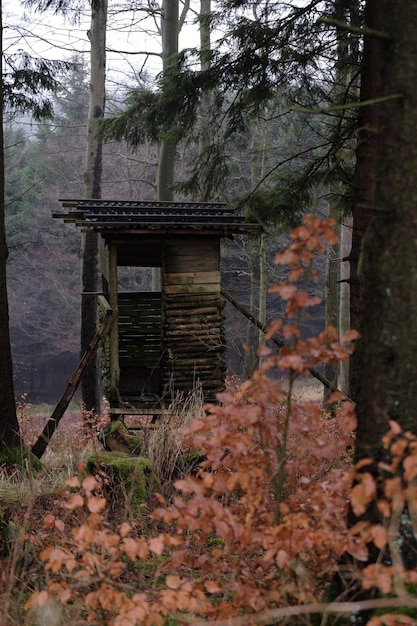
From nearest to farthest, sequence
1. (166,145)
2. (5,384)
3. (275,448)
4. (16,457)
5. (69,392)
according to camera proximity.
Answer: (275,448)
(16,457)
(5,384)
(69,392)
(166,145)

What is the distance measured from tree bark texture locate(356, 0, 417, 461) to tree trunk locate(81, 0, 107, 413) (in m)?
11.7

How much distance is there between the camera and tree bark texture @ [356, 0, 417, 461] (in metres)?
3.15

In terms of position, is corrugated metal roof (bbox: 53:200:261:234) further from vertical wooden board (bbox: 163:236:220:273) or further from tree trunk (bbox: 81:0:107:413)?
tree trunk (bbox: 81:0:107:413)

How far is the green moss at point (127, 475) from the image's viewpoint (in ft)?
20.1

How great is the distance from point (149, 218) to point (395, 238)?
6.69 metres

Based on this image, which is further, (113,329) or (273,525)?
(113,329)

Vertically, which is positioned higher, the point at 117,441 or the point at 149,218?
the point at 149,218

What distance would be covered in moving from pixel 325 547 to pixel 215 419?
0.97 meters

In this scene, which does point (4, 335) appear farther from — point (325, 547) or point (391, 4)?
point (391, 4)

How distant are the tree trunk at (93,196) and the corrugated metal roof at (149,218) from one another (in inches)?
161

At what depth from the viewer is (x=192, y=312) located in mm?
10430

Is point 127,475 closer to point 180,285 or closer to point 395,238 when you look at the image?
point 395,238

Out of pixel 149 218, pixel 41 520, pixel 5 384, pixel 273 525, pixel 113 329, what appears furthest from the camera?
pixel 113 329

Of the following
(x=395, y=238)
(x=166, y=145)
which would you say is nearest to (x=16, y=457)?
(x=395, y=238)
